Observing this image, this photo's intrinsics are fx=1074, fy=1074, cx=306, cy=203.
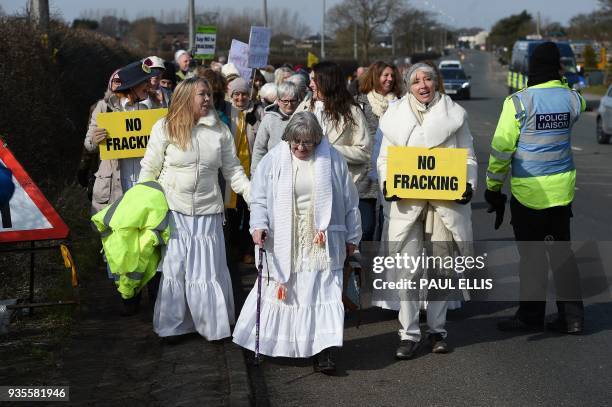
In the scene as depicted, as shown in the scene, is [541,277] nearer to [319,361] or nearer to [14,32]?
[319,361]

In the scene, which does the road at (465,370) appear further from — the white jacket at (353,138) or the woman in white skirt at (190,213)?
the white jacket at (353,138)

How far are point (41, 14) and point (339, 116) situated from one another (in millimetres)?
8030

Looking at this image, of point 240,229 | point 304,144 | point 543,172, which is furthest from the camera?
point 240,229

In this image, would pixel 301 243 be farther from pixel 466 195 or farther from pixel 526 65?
pixel 526 65

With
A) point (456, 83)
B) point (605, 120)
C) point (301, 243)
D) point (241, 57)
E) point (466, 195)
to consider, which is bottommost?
point (456, 83)

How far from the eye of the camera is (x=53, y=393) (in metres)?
6.12

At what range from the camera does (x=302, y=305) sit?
679 centimetres

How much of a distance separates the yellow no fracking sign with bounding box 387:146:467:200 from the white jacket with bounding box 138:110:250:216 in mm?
1057

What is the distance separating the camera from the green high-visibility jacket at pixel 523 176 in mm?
7527

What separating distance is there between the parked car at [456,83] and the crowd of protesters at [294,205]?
146 feet

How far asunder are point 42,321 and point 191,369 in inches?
67.3

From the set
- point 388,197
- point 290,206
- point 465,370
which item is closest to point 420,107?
point 388,197

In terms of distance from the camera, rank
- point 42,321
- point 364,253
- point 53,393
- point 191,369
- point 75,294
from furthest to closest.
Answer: point 364,253 → point 42,321 → point 75,294 → point 191,369 → point 53,393

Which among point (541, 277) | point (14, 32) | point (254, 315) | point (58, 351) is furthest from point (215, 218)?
point (14, 32)
